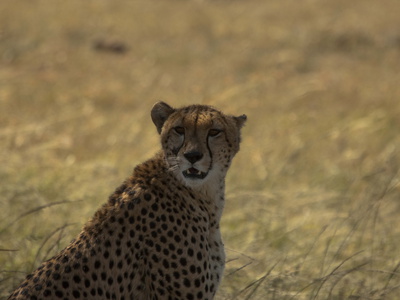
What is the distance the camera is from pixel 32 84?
448 inches

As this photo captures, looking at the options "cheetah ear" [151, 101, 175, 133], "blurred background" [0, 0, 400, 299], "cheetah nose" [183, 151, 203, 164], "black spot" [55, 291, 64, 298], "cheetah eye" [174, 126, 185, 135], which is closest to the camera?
"black spot" [55, 291, 64, 298]

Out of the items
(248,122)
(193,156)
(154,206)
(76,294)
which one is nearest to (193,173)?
(193,156)

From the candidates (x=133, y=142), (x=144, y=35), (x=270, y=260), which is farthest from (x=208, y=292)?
(x=144, y=35)

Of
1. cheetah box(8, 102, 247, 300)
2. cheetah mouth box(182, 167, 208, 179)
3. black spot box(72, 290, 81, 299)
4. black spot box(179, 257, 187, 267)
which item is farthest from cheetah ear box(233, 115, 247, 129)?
black spot box(72, 290, 81, 299)

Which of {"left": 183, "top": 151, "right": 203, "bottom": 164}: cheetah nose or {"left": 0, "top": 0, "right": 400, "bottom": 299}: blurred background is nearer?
{"left": 183, "top": 151, "right": 203, "bottom": 164}: cheetah nose

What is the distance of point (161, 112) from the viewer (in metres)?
3.35

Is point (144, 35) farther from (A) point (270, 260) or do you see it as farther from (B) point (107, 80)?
(A) point (270, 260)

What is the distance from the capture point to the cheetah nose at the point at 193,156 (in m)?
3.08

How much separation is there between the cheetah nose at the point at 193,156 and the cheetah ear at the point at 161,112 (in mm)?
302

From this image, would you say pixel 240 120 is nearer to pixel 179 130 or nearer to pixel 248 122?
pixel 179 130

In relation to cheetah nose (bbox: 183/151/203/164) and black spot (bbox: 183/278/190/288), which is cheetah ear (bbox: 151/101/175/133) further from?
black spot (bbox: 183/278/190/288)

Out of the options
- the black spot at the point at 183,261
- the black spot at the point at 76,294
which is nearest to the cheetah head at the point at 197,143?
the black spot at the point at 183,261

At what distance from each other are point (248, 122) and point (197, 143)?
20.6 ft

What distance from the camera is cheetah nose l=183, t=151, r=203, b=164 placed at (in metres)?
3.08
